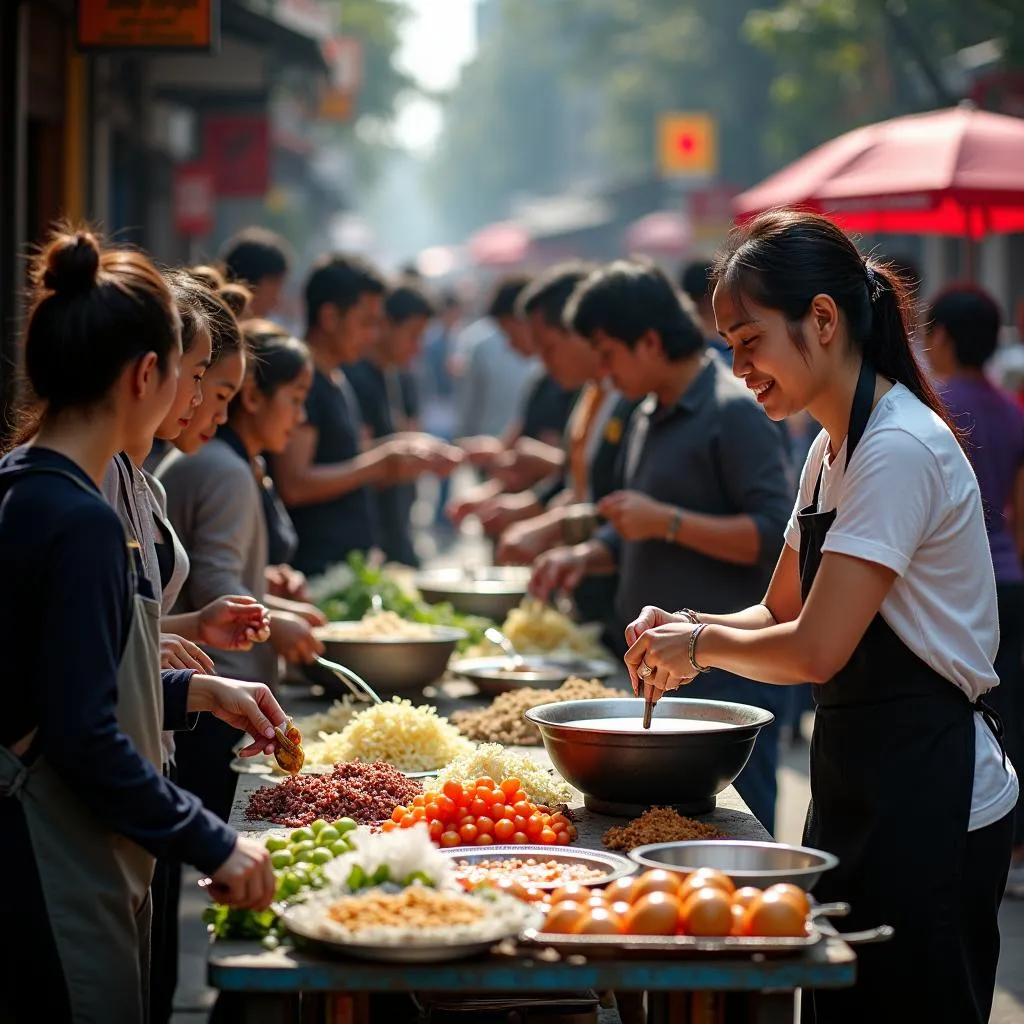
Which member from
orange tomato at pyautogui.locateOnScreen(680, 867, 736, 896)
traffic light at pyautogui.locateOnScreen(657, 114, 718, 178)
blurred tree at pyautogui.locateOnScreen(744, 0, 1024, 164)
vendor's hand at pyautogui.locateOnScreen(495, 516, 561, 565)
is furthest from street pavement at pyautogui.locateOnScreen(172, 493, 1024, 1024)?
traffic light at pyautogui.locateOnScreen(657, 114, 718, 178)

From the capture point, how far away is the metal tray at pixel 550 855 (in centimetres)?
294

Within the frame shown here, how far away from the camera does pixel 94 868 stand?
105 inches

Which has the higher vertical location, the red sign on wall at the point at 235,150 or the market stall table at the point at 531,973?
the red sign on wall at the point at 235,150

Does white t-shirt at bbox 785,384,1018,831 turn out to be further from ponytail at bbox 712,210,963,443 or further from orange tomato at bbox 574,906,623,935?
orange tomato at bbox 574,906,623,935

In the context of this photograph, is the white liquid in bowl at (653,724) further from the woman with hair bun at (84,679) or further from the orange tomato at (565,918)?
the woman with hair bun at (84,679)

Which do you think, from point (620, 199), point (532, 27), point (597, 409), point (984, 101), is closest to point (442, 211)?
point (532, 27)

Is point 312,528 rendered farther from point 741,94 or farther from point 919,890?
point 741,94

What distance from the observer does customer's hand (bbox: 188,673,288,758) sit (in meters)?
3.21

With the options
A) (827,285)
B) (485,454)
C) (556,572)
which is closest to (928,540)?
(827,285)

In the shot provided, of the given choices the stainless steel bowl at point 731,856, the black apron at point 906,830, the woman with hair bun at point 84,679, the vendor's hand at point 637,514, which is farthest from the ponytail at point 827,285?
the vendor's hand at point 637,514

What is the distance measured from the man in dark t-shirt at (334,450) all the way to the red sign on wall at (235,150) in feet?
32.4

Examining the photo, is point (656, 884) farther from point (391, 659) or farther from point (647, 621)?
point (391, 659)

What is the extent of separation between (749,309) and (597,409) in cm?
382

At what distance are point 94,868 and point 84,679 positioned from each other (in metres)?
0.36
